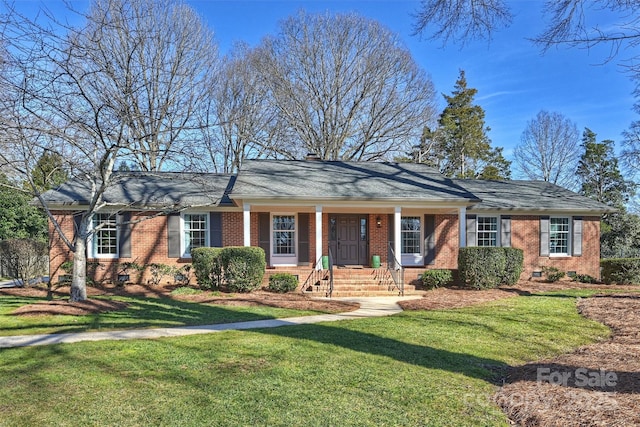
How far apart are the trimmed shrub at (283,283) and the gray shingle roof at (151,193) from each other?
132 inches

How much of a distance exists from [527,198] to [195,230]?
13.7 meters

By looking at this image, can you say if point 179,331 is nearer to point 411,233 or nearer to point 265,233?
point 265,233

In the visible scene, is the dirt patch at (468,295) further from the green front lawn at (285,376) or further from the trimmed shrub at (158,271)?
the trimmed shrub at (158,271)

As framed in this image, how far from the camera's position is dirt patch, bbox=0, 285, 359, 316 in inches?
344

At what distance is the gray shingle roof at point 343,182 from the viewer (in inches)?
541

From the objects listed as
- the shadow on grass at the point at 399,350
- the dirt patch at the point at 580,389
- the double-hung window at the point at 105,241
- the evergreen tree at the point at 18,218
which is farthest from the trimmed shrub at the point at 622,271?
the evergreen tree at the point at 18,218

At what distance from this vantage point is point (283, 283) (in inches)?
505

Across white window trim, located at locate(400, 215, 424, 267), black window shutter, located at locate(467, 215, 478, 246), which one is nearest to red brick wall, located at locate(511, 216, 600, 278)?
black window shutter, located at locate(467, 215, 478, 246)

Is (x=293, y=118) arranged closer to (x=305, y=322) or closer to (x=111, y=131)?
(x=111, y=131)

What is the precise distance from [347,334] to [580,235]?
1447 centimetres

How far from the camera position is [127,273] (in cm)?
1450

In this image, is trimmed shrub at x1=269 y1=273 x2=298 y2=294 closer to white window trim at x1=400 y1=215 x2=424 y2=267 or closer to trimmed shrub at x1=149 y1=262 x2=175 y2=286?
trimmed shrub at x1=149 y1=262 x2=175 y2=286

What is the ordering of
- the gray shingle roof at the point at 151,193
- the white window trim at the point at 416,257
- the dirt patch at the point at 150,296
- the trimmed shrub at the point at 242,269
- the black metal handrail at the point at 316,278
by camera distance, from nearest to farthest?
the dirt patch at the point at 150,296 < the trimmed shrub at the point at 242,269 < the black metal handrail at the point at 316,278 < the gray shingle roof at the point at 151,193 < the white window trim at the point at 416,257

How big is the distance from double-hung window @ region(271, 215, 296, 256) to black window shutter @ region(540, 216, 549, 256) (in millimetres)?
10077
